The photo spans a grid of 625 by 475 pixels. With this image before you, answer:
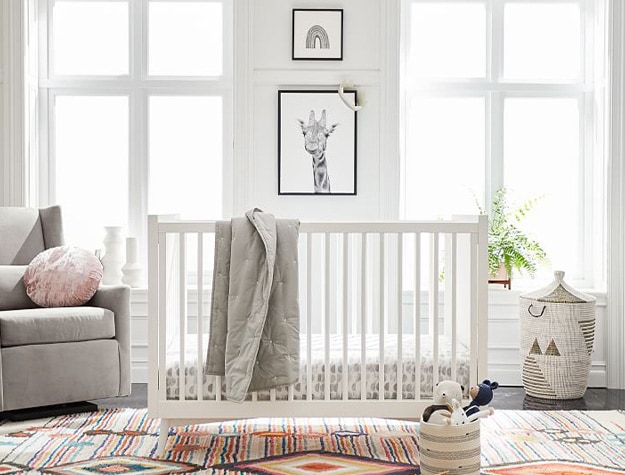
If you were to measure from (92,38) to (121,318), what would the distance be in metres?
1.68

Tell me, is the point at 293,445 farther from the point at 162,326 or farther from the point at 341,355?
the point at 162,326

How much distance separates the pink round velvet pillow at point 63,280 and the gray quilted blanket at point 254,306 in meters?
0.98

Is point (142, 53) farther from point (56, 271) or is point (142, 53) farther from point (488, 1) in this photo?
point (488, 1)

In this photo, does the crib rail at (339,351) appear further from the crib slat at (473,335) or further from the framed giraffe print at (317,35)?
the framed giraffe print at (317,35)

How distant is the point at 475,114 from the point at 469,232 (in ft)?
5.70

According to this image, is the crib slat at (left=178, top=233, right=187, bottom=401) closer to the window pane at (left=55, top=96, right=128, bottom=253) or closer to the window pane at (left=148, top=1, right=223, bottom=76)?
the window pane at (left=55, top=96, right=128, bottom=253)

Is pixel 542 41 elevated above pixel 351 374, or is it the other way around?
pixel 542 41

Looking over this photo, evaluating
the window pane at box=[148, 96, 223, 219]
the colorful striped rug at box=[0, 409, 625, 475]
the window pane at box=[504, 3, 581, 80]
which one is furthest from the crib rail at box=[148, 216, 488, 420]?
the window pane at box=[504, 3, 581, 80]

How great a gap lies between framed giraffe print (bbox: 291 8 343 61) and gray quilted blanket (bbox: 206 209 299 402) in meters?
1.59

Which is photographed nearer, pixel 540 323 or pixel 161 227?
pixel 161 227

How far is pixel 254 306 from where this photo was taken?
2.86 metres

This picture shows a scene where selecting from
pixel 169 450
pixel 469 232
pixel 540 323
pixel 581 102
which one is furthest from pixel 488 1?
pixel 169 450

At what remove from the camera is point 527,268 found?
14.2 ft

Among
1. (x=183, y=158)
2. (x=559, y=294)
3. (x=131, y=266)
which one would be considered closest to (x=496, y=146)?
(x=559, y=294)
